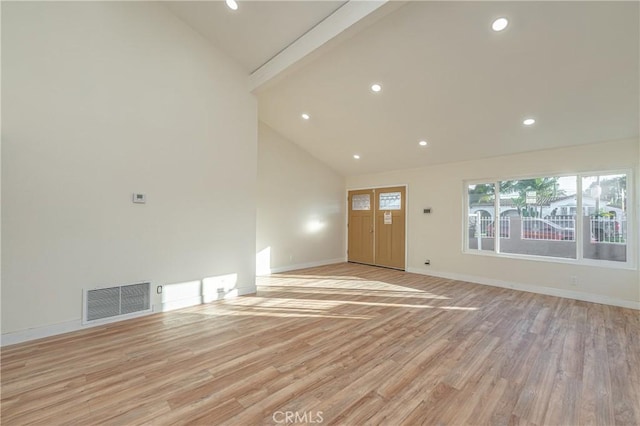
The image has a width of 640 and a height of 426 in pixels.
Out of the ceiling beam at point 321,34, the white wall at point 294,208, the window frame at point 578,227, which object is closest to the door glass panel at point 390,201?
the white wall at point 294,208

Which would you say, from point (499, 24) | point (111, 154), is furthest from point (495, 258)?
point (111, 154)

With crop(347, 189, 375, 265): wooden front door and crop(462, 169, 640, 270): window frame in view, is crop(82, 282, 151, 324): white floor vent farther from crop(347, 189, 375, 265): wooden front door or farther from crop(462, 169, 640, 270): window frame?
crop(462, 169, 640, 270): window frame

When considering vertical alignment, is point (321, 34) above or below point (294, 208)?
above

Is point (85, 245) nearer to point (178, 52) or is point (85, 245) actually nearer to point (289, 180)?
point (178, 52)

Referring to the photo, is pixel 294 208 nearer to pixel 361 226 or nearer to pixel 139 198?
pixel 361 226

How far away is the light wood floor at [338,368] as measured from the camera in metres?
1.74

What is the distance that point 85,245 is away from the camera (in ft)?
9.59

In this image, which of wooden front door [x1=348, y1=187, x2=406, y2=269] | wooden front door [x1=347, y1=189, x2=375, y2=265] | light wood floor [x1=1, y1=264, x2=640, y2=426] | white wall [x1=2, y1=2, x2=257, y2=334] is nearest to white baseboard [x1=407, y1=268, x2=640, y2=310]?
light wood floor [x1=1, y1=264, x2=640, y2=426]

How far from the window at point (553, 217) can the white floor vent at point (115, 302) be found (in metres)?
5.67

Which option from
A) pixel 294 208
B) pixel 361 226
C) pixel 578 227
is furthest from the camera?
pixel 361 226

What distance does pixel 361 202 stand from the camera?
24.0ft

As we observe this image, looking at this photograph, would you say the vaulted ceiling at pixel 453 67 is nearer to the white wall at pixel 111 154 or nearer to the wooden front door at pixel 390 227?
the white wall at pixel 111 154

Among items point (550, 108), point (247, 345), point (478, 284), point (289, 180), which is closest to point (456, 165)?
point (550, 108)

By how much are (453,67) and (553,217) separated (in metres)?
3.27
